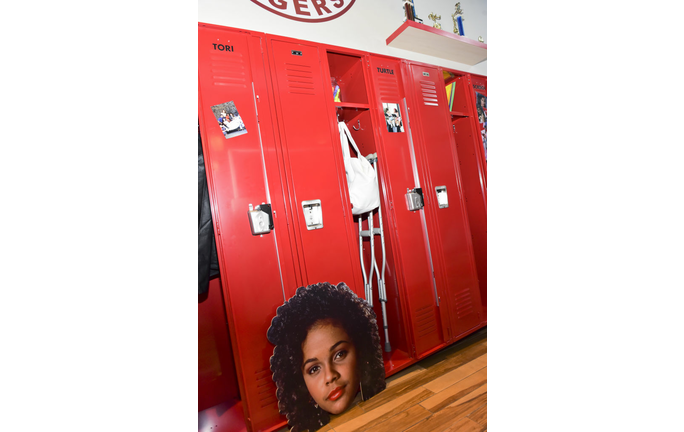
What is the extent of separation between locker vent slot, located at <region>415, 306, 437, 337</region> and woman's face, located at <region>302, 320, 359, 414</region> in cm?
70

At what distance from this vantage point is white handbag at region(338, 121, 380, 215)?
7.14 feet

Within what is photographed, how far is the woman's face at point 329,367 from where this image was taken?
5.74 ft

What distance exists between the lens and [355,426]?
1707mm

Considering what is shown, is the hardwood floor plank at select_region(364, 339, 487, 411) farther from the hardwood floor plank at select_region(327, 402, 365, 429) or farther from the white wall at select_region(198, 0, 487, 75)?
→ the white wall at select_region(198, 0, 487, 75)

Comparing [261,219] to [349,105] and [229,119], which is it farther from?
[349,105]

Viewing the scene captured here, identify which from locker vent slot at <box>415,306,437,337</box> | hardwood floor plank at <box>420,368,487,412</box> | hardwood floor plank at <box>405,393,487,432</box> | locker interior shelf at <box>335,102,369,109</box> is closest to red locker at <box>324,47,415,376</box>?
locker interior shelf at <box>335,102,369,109</box>

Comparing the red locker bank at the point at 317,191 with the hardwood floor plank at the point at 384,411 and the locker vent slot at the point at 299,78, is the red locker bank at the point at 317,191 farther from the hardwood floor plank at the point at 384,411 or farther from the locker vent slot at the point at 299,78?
the hardwood floor plank at the point at 384,411

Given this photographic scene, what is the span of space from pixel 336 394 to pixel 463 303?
1389 mm

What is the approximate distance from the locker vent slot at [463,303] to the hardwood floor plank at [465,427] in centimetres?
101
